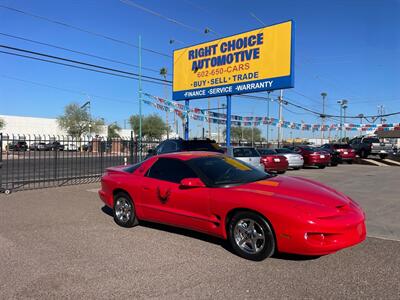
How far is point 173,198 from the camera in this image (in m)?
6.11

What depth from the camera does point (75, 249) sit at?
564 centimetres

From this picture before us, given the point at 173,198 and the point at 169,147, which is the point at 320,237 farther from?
the point at 169,147

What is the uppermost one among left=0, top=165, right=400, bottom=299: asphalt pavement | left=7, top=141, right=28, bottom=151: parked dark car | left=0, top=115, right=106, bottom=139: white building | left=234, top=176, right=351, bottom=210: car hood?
left=0, top=115, right=106, bottom=139: white building

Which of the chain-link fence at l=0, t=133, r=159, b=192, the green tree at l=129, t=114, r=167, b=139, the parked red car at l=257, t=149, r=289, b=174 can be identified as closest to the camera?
the chain-link fence at l=0, t=133, r=159, b=192

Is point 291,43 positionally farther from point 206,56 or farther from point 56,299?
point 56,299

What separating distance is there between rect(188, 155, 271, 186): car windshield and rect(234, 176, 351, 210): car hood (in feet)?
0.91

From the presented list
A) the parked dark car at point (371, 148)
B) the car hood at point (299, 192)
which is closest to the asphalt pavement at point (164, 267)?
the car hood at point (299, 192)

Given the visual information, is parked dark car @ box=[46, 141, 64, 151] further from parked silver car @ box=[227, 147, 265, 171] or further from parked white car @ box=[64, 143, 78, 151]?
parked silver car @ box=[227, 147, 265, 171]

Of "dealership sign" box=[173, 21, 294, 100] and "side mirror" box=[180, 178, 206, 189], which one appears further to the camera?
"dealership sign" box=[173, 21, 294, 100]

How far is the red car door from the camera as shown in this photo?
18.6 feet

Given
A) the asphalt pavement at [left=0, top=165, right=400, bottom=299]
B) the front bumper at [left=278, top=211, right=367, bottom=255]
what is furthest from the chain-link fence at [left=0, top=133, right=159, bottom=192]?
the front bumper at [left=278, top=211, right=367, bottom=255]

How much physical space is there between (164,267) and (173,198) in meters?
1.44

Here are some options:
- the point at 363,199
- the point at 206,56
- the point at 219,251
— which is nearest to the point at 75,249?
the point at 219,251

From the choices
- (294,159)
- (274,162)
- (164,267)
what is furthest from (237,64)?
(164,267)
